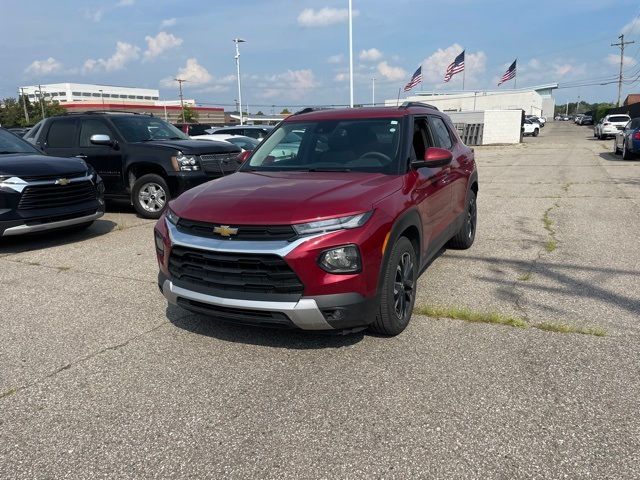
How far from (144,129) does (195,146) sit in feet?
4.41

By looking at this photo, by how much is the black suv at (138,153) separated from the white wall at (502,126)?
29014mm

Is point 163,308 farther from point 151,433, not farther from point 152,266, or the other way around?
point 151,433

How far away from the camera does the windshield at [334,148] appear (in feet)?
14.5

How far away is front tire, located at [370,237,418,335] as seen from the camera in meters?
3.64

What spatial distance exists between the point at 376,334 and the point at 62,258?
4.65m

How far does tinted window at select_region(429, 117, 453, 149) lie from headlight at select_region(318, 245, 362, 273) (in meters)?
2.44

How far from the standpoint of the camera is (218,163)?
8.95 metres

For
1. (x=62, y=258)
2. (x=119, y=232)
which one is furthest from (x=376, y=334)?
(x=119, y=232)

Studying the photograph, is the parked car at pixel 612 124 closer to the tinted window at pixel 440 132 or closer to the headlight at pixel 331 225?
the tinted window at pixel 440 132

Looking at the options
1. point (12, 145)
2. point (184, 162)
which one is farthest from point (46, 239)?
point (184, 162)

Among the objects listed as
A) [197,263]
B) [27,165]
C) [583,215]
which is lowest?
[583,215]

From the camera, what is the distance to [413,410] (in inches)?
119

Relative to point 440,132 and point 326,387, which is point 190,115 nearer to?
point 440,132

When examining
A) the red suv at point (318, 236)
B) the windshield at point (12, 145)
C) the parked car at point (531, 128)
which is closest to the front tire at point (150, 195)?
the windshield at point (12, 145)
